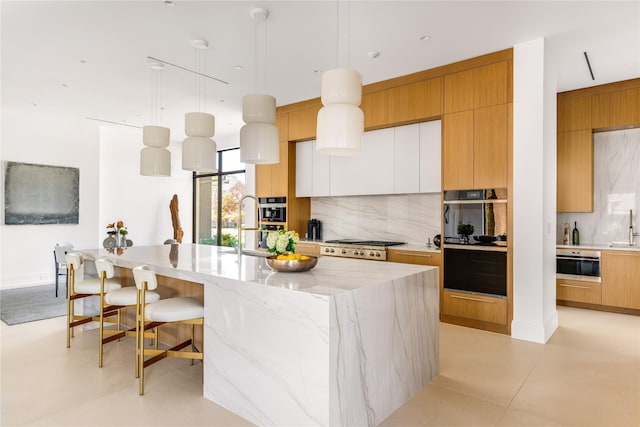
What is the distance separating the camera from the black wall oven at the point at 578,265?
15.3 ft

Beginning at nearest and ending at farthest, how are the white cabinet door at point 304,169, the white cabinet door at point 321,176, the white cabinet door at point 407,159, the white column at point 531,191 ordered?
1. the white column at point 531,191
2. the white cabinet door at point 407,159
3. the white cabinet door at point 321,176
4. the white cabinet door at point 304,169

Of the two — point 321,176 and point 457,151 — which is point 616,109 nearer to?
point 457,151

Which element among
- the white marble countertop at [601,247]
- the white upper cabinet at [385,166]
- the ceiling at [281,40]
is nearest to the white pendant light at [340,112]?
the ceiling at [281,40]

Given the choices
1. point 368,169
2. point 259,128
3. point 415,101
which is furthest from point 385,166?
point 259,128

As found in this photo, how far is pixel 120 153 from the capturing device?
7523mm

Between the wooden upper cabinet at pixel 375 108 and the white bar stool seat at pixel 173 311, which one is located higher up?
the wooden upper cabinet at pixel 375 108

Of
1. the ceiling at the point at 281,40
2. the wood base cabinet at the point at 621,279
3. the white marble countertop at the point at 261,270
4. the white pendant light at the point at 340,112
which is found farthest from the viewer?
the wood base cabinet at the point at 621,279

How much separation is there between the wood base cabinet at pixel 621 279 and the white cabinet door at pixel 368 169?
9.24 feet

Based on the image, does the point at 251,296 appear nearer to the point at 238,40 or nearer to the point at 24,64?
the point at 238,40

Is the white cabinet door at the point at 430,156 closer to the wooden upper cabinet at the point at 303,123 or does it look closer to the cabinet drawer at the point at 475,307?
the cabinet drawer at the point at 475,307

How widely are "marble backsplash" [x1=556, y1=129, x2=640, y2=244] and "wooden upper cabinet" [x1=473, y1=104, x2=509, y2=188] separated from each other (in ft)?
7.37

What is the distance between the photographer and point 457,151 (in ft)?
13.7

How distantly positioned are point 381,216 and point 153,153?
311 centimetres

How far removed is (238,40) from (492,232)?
325 centimetres
